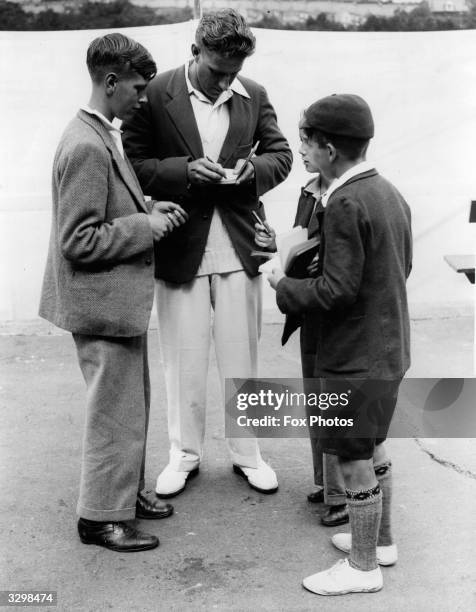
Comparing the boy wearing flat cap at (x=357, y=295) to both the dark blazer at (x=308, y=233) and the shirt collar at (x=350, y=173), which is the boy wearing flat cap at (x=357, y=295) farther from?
the dark blazer at (x=308, y=233)

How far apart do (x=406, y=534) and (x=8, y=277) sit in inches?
126

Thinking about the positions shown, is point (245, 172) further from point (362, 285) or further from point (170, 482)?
point (170, 482)

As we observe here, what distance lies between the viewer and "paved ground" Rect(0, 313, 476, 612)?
8.63ft

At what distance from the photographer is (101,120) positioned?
2.73 meters

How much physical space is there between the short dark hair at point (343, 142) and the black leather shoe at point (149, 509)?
149 centimetres

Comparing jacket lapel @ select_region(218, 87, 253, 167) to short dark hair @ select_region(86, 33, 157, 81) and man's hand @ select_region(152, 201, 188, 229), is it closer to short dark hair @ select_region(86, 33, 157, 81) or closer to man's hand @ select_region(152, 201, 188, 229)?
man's hand @ select_region(152, 201, 188, 229)

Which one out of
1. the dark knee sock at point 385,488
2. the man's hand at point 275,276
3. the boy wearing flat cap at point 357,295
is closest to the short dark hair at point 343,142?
the boy wearing flat cap at point 357,295

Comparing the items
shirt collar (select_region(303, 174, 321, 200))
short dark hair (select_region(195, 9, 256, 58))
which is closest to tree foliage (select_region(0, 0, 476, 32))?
short dark hair (select_region(195, 9, 256, 58))

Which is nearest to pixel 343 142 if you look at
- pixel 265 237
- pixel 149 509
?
pixel 265 237

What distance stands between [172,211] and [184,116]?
0.42m

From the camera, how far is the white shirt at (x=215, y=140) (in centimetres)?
317

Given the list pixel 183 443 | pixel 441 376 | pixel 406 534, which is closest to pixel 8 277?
pixel 183 443

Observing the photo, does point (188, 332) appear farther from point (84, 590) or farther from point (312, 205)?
point (84, 590)

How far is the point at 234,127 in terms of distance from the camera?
317 centimetres
